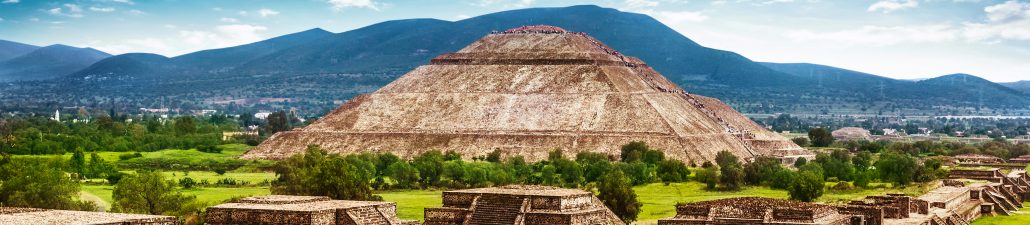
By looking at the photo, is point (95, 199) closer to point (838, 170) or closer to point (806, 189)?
point (806, 189)

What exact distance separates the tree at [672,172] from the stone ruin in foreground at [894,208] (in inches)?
704

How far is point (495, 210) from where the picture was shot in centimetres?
5412

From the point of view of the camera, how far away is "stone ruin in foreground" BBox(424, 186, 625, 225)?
52503 millimetres

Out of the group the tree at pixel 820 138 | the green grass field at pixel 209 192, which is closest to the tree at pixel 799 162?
the tree at pixel 820 138

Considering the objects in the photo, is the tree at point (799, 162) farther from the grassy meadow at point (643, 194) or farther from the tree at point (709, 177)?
the grassy meadow at point (643, 194)

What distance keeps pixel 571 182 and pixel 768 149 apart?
48213 mm

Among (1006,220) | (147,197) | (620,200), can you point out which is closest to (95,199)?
(147,197)

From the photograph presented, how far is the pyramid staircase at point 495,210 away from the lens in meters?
53.4

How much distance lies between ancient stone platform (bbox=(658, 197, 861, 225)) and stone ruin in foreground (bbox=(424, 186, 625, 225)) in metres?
3.14

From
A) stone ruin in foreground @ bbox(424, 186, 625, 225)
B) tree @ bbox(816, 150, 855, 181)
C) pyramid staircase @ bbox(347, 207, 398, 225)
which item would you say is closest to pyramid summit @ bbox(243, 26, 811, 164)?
tree @ bbox(816, 150, 855, 181)

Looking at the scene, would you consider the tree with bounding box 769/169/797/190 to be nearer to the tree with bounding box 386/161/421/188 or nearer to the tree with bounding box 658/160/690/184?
the tree with bounding box 658/160/690/184

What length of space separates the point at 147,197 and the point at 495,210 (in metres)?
25.3

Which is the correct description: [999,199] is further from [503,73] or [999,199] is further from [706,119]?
[503,73]

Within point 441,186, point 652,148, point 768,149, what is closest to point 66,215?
point 441,186
